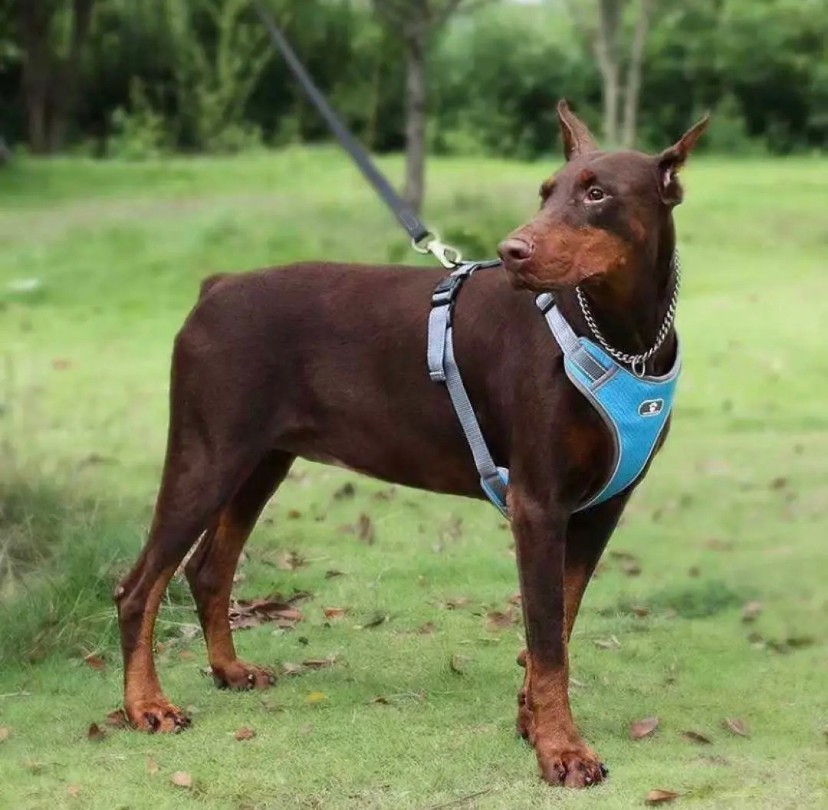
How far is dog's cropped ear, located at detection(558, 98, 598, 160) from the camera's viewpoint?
4.30 m

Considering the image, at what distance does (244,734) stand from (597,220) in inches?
84.8

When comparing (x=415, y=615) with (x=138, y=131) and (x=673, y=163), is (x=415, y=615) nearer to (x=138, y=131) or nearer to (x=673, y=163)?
(x=673, y=163)

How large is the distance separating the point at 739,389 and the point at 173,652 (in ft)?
21.1

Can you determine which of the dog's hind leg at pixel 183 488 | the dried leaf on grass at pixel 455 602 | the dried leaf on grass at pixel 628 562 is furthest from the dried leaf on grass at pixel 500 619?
the dog's hind leg at pixel 183 488

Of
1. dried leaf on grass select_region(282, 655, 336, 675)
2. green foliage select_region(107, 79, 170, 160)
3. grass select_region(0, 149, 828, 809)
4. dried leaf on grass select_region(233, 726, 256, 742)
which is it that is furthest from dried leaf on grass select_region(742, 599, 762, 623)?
green foliage select_region(107, 79, 170, 160)

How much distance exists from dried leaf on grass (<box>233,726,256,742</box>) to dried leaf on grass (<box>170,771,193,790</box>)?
1.08ft

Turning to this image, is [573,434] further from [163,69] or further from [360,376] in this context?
[163,69]

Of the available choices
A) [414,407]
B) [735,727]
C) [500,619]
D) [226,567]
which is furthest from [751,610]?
[226,567]

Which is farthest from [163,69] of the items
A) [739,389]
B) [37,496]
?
[37,496]

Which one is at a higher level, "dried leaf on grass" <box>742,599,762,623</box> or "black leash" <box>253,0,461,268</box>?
"black leash" <box>253,0,461,268</box>

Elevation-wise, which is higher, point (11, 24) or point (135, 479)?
point (11, 24)

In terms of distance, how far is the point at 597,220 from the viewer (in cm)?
391

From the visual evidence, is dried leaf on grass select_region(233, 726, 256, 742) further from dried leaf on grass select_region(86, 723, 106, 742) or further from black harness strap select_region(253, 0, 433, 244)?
black harness strap select_region(253, 0, 433, 244)

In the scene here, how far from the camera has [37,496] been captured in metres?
6.87
